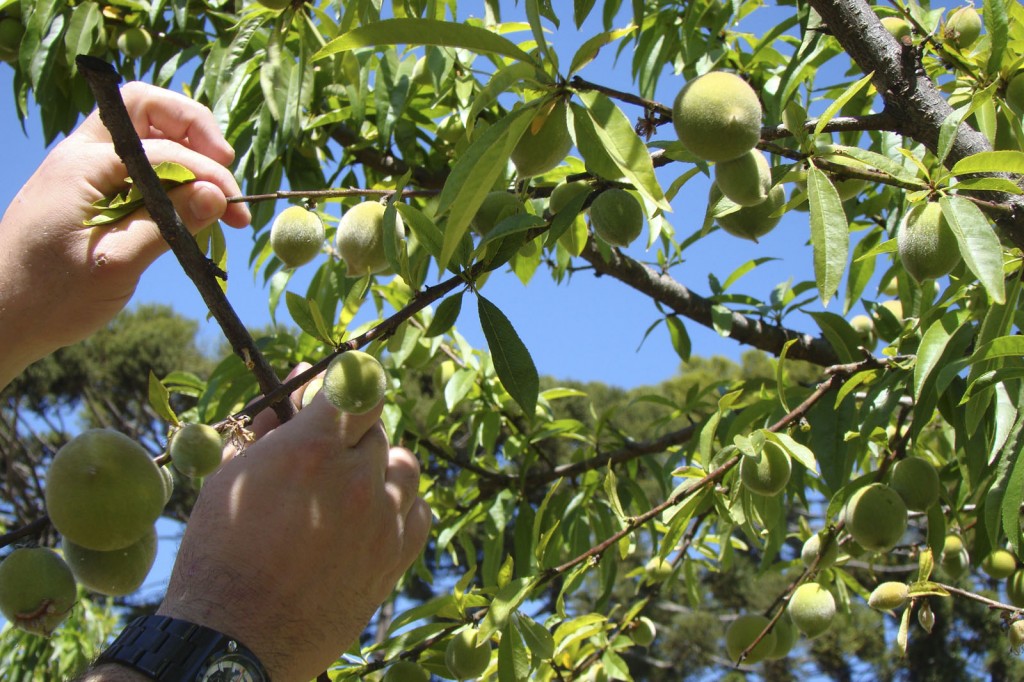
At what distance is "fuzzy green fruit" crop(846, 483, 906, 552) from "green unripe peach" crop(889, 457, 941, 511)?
0.03 metres

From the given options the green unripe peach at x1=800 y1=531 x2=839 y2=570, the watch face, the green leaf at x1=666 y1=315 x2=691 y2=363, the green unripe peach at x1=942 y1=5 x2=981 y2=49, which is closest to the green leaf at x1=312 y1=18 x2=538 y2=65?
the watch face

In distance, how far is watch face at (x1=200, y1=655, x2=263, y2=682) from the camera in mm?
1053

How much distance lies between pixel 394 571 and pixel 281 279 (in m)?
1.38

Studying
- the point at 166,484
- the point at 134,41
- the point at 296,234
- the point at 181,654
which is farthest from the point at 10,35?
the point at 181,654

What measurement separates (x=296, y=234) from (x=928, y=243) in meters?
1.04

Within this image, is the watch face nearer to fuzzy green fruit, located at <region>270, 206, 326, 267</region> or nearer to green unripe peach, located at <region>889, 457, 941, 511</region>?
fuzzy green fruit, located at <region>270, 206, 326, 267</region>

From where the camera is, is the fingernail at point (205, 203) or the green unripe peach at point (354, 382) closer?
the green unripe peach at point (354, 382)

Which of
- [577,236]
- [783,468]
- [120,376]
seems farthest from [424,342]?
[120,376]

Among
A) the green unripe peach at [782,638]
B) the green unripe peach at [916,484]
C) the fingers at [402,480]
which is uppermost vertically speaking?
the fingers at [402,480]

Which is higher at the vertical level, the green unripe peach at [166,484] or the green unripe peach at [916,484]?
the green unripe peach at [166,484]

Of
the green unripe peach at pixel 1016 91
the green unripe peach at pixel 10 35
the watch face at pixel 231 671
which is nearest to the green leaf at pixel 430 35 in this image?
the watch face at pixel 231 671

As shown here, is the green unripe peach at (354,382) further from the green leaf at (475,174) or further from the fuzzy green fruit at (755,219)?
the fuzzy green fruit at (755,219)

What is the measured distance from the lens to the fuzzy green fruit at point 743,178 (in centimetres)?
109

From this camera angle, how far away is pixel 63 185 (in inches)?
49.8
